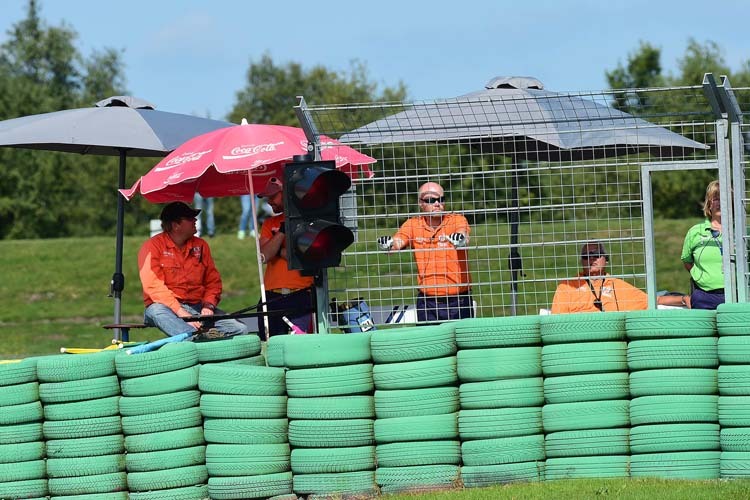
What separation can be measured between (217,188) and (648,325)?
5.57m

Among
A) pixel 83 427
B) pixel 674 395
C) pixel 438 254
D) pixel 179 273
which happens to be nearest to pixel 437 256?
pixel 438 254

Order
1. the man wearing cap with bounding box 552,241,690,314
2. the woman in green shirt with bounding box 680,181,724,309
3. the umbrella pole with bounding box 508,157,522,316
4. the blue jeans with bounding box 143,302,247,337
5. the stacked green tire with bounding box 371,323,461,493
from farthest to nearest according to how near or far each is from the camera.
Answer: the blue jeans with bounding box 143,302,247,337 < the woman in green shirt with bounding box 680,181,724,309 < the man wearing cap with bounding box 552,241,690,314 < the umbrella pole with bounding box 508,157,522,316 < the stacked green tire with bounding box 371,323,461,493

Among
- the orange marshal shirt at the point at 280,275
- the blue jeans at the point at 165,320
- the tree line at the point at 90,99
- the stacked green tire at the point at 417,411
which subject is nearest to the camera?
the stacked green tire at the point at 417,411

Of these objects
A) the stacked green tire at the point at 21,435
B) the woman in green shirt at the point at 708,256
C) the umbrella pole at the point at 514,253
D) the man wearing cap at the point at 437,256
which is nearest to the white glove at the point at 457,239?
the man wearing cap at the point at 437,256

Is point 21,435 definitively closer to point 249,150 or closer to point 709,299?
point 249,150

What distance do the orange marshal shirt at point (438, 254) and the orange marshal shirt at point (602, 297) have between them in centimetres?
77

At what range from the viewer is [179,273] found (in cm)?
1055

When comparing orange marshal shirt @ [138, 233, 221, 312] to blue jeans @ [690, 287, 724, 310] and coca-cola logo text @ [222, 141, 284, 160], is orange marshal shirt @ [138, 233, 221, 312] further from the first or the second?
blue jeans @ [690, 287, 724, 310]

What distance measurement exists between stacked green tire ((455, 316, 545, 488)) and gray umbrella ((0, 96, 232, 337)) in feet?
14.2

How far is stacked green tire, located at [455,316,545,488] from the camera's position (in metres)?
7.49

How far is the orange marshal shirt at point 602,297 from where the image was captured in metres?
8.97

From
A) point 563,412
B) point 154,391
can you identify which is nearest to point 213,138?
point 154,391

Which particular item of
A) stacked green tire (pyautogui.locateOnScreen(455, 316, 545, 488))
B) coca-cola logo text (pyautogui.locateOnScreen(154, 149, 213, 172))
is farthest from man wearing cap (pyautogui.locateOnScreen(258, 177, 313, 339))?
stacked green tire (pyautogui.locateOnScreen(455, 316, 545, 488))

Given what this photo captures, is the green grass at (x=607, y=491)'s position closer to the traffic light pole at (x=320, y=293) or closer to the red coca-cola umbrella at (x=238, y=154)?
the traffic light pole at (x=320, y=293)
